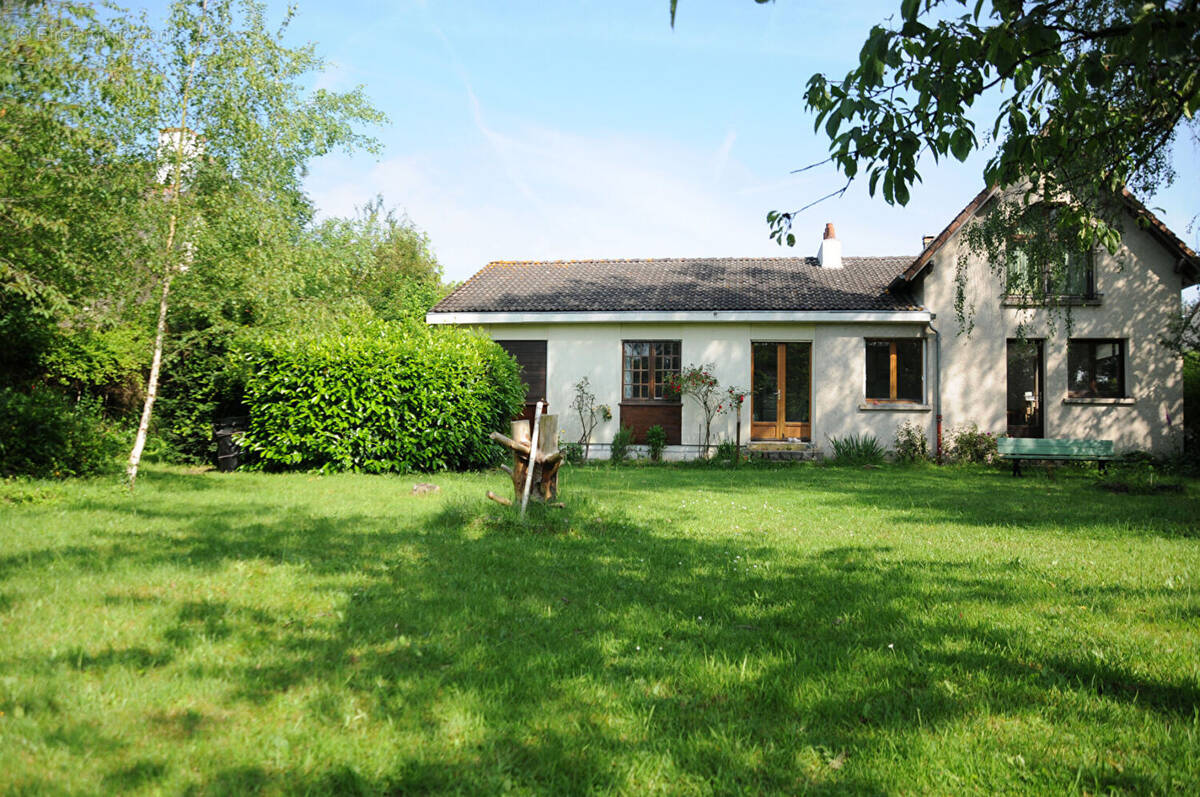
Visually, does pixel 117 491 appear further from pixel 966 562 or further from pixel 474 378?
pixel 966 562

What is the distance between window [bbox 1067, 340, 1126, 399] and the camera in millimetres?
15945

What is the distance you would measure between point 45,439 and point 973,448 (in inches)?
664

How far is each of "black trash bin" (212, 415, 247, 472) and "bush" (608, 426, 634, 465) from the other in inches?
296

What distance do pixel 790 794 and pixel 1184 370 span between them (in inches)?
759

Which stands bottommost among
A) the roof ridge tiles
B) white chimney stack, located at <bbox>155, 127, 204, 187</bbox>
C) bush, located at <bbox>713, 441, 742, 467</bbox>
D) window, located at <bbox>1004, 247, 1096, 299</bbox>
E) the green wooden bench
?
bush, located at <bbox>713, 441, 742, 467</bbox>

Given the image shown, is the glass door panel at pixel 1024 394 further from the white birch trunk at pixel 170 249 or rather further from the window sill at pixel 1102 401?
the white birch trunk at pixel 170 249

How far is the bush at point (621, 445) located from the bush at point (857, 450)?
4.72 meters

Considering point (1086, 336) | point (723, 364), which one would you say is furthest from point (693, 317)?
point (1086, 336)

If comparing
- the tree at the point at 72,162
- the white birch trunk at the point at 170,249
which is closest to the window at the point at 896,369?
the white birch trunk at the point at 170,249

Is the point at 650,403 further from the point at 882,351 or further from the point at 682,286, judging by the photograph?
the point at 882,351

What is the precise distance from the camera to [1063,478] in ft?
42.3

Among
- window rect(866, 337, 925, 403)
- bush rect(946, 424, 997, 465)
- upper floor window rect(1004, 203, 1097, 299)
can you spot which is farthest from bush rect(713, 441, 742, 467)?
upper floor window rect(1004, 203, 1097, 299)

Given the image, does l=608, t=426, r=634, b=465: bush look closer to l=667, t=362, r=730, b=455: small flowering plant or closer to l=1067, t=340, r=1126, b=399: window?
l=667, t=362, r=730, b=455: small flowering plant

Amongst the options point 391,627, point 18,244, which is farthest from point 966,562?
Result: point 18,244
